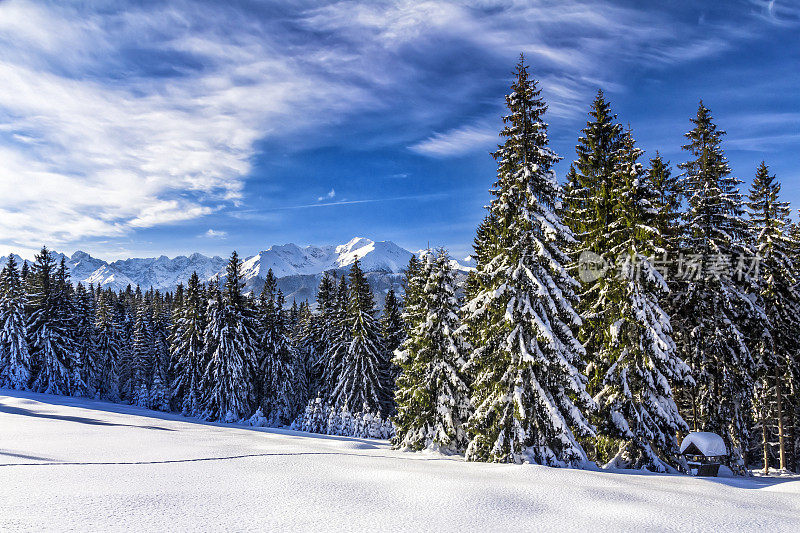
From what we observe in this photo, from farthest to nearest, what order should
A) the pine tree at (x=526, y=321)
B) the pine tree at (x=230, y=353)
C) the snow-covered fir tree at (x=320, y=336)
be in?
the snow-covered fir tree at (x=320, y=336)
the pine tree at (x=230, y=353)
the pine tree at (x=526, y=321)

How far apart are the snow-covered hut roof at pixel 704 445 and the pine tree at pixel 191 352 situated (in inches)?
1543

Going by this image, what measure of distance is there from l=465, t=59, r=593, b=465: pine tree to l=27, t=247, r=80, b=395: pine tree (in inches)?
1833

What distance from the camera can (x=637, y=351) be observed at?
1889cm

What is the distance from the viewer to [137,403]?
166 ft

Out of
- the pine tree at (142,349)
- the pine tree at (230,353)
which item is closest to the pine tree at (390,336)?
the pine tree at (230,353)

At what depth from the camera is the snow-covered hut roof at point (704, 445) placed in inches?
872

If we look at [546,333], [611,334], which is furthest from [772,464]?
[546,333]

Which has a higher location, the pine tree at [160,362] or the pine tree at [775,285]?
the pine tree at [775,285]

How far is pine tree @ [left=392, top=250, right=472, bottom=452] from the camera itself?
75.7 feet

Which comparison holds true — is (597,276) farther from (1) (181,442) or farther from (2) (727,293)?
(1) (181,442)

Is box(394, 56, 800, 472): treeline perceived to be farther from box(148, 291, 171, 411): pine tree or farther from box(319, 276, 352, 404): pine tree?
box(148, 291, 171, 411): pine tree

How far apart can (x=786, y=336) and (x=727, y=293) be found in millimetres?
7254

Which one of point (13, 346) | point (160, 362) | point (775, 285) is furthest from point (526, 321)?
point (160, 362)

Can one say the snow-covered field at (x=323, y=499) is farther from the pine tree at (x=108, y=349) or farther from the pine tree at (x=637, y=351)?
the pine tree at (x=108, y=349)
